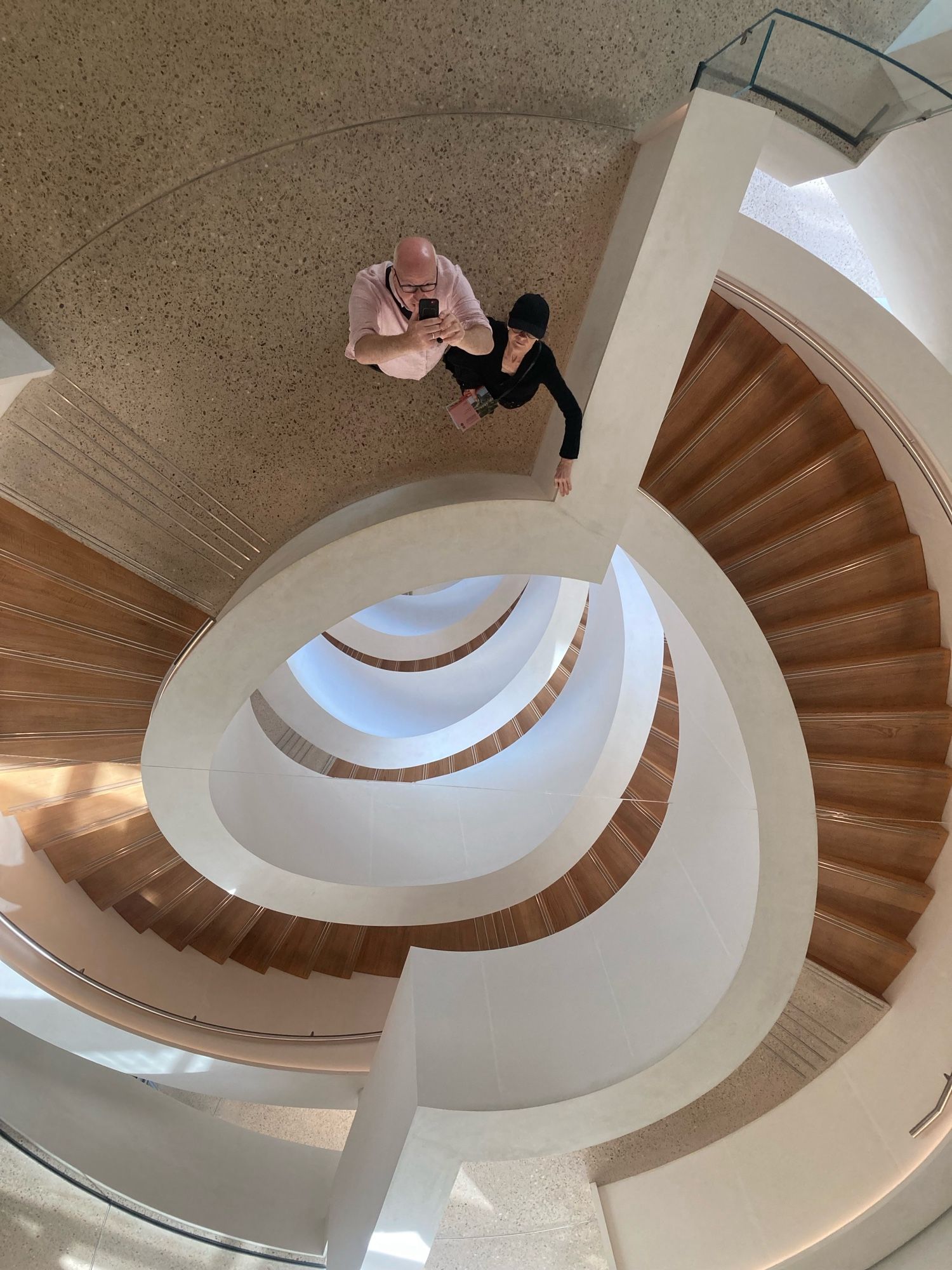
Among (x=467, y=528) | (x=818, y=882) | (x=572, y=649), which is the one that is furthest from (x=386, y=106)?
(x=572, y=649)

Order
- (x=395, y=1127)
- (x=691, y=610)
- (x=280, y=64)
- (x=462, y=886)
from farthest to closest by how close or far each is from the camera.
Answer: (x=462, y=886) → (x=395, y=1127) → (x=691, y=610) → (x=280, y=64)

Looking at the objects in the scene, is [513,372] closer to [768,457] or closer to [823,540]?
[768,457]

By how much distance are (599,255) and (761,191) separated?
9.01 ft

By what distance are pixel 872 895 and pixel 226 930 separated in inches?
208

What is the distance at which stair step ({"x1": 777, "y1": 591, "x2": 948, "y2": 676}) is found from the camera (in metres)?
4.48

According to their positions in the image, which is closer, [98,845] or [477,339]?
[477,339]

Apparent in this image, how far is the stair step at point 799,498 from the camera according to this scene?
174 inches

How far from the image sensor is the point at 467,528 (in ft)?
11.3

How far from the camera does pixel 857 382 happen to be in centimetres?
400

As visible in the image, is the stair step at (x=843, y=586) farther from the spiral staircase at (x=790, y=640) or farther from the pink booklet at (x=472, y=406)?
the pink booklet at (x=472, y=406)

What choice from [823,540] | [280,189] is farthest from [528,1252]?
[280,189]

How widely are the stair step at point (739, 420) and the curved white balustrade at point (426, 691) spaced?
4.32 m

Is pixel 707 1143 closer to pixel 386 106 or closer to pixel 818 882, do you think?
pixel 818 882

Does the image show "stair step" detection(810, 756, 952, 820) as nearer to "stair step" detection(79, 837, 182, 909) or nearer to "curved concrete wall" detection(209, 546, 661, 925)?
"curved concrete wall" detection(209, 546, 661, 925)
